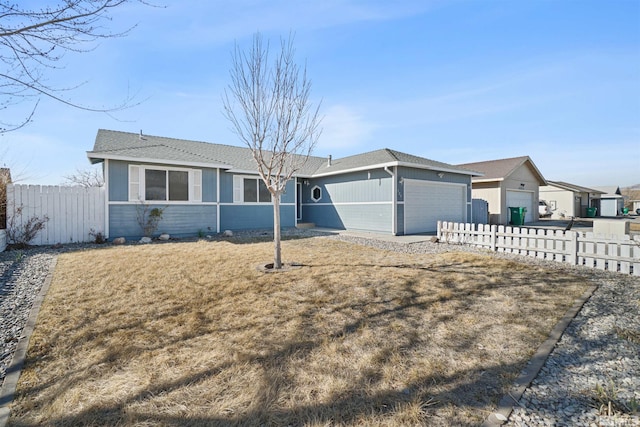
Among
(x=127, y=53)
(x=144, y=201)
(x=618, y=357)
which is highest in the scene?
(x=127, y=53)

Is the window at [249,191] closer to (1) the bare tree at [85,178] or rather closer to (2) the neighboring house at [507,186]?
(2) the neighboring house at [507,186]

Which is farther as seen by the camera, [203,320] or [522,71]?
[522,71]

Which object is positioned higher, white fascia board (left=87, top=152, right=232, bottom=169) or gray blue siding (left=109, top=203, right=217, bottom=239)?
white fascia board (left=87, top=152, right=232, bottom=169)

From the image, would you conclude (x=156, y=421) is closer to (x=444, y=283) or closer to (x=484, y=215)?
(x=444, y=283)

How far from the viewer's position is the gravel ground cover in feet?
6.68

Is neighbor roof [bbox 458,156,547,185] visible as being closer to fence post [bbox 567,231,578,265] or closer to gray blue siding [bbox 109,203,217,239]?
fence post [bbox 567,231,578,265]

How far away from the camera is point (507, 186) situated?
19.1m

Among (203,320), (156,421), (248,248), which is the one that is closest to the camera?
(156,421)

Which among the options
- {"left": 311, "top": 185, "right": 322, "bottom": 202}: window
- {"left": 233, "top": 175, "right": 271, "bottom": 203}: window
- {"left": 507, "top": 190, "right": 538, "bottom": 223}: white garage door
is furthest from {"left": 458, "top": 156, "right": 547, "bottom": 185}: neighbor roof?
{"left": 233, "top": 175, "right": 271, "bottom": 203}: window

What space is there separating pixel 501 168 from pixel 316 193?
13.1 m

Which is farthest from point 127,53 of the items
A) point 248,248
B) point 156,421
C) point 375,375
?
point 375,375

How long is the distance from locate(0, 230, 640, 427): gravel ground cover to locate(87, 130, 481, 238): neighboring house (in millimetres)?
5781

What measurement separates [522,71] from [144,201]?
13725mm

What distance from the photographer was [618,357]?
280 centimetres
